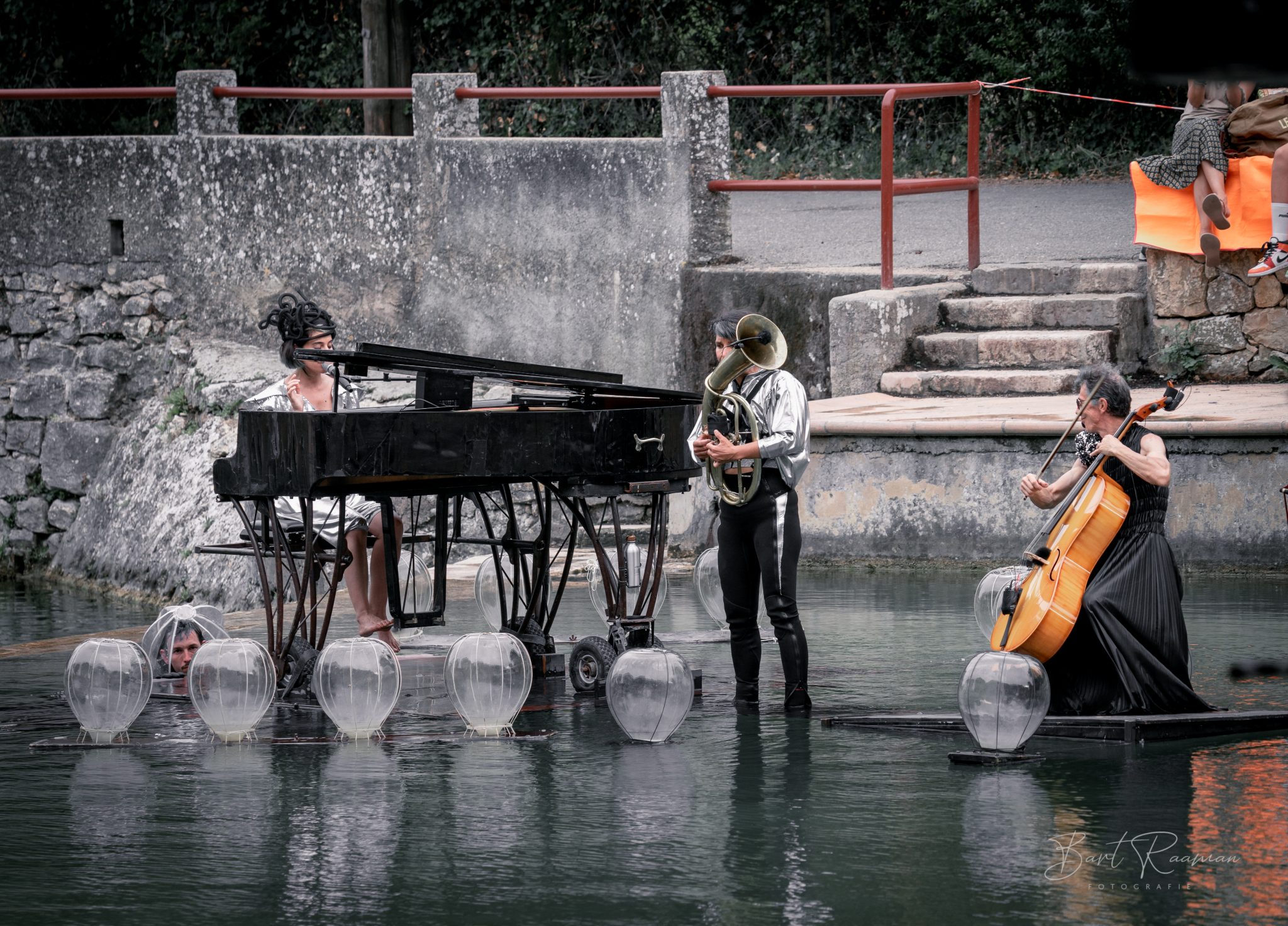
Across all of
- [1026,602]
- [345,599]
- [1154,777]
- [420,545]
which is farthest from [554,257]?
[1154,777]

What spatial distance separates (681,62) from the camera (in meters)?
22.1

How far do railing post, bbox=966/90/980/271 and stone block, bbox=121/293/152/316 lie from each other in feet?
21.9

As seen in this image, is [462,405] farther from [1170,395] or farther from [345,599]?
[345,599]

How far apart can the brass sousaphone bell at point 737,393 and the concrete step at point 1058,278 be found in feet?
20.5

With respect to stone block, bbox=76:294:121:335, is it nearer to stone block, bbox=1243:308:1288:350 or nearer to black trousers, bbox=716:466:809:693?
stone block, bbox=1243:308:1288:350

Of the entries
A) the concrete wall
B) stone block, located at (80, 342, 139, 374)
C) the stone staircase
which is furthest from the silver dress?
stone block, located at (80, 342, 139, 374)

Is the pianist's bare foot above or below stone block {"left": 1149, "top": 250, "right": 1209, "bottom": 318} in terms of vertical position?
below

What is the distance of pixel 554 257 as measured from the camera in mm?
14883

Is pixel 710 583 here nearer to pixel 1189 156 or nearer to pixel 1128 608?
pixel 1128 608

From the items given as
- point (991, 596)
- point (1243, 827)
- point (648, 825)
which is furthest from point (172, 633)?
point (1243, 827)

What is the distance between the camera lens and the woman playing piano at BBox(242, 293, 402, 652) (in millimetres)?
8469

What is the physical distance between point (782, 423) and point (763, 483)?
237 mm

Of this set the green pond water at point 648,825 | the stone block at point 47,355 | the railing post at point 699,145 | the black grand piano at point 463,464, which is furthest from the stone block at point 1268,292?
the stone block at point 47,355

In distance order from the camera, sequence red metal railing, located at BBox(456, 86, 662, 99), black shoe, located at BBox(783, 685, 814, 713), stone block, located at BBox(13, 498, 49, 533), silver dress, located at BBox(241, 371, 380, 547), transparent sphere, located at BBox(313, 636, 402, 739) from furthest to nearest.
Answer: stone block, located at BBox(13, 498, 49, 533) < red metal railing, located at BBox(456, 86, 662, 99) < silver dress, located at BBox(241, 371, 380, 547) < black shoe, located at BBox(783, 685, 814, 713) < transparent sphere, located at BBox(313, 636, 402, 739)
